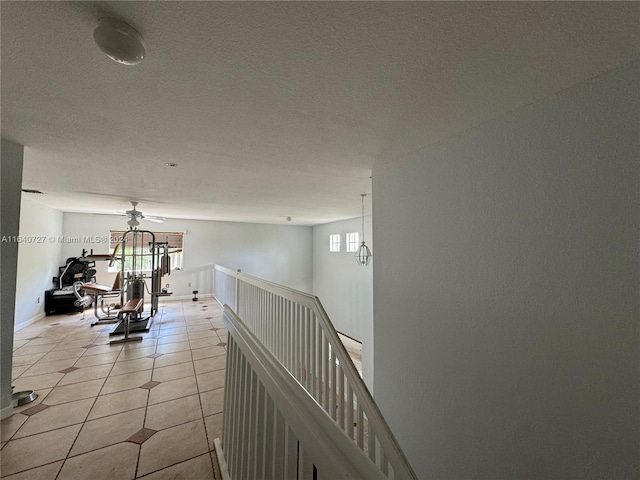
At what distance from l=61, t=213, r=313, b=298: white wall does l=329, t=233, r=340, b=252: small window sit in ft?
4.01

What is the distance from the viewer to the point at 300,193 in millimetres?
3658

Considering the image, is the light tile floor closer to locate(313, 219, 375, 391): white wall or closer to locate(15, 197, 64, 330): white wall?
locate(15, 197, 64, 330): white wall

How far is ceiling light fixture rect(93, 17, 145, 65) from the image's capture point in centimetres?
83

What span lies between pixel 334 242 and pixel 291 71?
21.7ft

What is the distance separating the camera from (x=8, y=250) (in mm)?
1853

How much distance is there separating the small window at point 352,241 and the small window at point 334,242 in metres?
0.49

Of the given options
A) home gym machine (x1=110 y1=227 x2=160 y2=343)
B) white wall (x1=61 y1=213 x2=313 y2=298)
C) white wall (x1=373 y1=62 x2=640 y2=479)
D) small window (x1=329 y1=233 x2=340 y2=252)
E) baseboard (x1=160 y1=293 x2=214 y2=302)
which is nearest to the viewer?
white wall (x1=373 y1=62 x2=640 y2=479)

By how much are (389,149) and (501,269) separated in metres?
1.11

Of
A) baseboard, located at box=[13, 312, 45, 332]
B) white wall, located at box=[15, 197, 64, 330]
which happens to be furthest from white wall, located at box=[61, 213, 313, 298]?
baseboard, located at box=[13, 312, 45, 332]

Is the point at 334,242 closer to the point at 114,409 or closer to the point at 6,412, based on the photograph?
the point at 114,409

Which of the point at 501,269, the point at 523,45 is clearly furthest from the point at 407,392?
the point at 523,45

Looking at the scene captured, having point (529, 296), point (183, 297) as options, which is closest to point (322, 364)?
point (529, 296)

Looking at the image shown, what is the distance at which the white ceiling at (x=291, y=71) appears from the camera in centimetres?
82

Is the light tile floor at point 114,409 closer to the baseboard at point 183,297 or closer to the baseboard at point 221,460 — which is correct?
the baseboard at point 221,460
